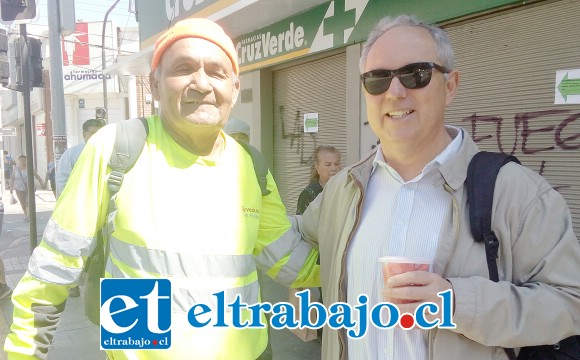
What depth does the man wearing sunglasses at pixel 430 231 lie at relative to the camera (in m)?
1.38

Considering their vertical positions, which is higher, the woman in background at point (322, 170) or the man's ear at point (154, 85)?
the man's ear at point (154, 85)

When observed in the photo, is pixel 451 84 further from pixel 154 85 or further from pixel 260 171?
pixel 154 85

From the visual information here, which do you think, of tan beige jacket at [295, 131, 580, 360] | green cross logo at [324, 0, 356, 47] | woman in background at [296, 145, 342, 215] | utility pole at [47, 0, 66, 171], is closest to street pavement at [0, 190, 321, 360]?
woman in background at [296, 145, 342, 215]

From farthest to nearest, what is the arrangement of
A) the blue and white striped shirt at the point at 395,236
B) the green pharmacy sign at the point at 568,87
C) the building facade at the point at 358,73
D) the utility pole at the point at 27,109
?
1. the utility pole at the point at 27,109
2. the building facade at the point at 358,73
3. the green pharmacy sign at the point at 568,87
4. the blue and white striped shirt at the point at 395,236

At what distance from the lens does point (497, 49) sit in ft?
14.4

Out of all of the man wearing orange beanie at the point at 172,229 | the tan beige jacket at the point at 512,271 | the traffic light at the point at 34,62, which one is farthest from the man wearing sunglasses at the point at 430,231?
the traffic light at the point at 34,62

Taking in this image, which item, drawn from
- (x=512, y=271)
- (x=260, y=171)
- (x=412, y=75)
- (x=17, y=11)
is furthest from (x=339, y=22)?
(x=512, y=271)

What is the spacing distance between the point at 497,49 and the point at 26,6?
17.7 ft

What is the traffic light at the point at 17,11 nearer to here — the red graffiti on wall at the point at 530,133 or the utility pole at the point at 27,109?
the utility pole at the point at 27,109

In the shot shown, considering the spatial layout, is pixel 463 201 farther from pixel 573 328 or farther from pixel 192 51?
pixel 192 51

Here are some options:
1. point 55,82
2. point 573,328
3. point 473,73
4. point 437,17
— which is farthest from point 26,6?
point 573,328

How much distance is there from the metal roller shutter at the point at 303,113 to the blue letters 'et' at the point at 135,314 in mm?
4829

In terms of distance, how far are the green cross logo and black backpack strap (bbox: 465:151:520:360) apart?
456 cm

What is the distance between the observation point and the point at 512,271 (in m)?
1.47
